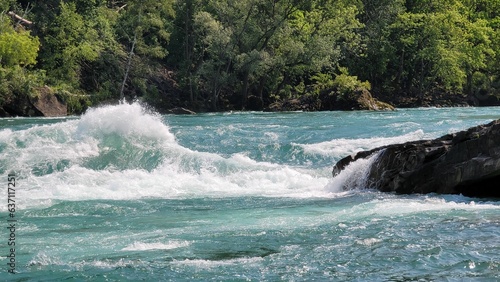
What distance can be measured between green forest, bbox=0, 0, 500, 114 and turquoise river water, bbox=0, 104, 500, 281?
70.3ft

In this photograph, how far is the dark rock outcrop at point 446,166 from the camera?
570 inches

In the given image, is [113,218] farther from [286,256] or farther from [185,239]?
[286,256]

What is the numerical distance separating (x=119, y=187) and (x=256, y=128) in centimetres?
1274

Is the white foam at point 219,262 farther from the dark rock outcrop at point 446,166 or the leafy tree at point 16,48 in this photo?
the leafy tree at point 16,48

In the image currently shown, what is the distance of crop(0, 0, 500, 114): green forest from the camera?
157ft

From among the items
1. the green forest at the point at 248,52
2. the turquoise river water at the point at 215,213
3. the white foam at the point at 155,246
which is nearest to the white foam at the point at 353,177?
the turquoise river water at the point at 215,213

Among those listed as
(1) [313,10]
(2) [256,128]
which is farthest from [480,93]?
(2) [256,128]

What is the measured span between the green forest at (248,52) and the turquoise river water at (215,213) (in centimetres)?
2143

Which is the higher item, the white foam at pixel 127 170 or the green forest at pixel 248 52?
the green forest at pixel 248 52

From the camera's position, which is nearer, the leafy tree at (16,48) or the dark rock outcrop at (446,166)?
the dark rock outcrop at (446,166)

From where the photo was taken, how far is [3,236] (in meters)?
12.4

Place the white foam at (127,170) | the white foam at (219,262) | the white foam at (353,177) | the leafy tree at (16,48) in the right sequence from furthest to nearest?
the leafy tree at (16,48)
the white foam at (127,170)
the white foam at (353,177)
the white foam at (219,262)

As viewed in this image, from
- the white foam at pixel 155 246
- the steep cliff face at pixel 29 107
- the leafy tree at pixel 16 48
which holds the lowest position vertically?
the white foam at pixel 155 246

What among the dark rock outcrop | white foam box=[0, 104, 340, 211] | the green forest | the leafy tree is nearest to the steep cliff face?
the green forest
